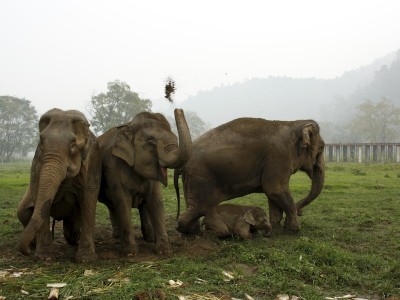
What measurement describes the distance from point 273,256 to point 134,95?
6957 cm

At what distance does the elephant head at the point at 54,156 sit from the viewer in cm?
596

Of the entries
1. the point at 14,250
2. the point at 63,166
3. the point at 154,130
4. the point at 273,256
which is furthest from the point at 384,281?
the point at 14,250

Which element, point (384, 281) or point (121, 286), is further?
point (384, 281)

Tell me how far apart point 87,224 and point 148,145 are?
1.46 m

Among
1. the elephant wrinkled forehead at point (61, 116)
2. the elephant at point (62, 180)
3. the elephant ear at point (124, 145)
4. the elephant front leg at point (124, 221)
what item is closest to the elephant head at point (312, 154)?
the elephant ear at point (124, 145)

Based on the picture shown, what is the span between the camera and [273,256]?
693cm

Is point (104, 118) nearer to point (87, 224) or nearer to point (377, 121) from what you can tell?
point (377, 121)

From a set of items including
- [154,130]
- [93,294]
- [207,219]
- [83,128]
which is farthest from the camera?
[207,219]

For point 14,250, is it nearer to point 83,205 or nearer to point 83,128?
point 83,205

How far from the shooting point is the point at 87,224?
719cm

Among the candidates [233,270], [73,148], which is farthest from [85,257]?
[233,270]

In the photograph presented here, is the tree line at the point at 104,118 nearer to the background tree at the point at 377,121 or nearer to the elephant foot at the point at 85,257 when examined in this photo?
the background tree at the point at 377,121

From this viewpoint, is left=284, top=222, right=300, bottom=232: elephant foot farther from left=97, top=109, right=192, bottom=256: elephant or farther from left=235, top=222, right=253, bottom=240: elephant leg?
left=97, top=109, right=192, bottom=256: elephant

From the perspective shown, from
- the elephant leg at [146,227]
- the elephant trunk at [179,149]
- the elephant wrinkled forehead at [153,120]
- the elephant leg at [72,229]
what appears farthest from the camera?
the elephant leg at [146,227]
